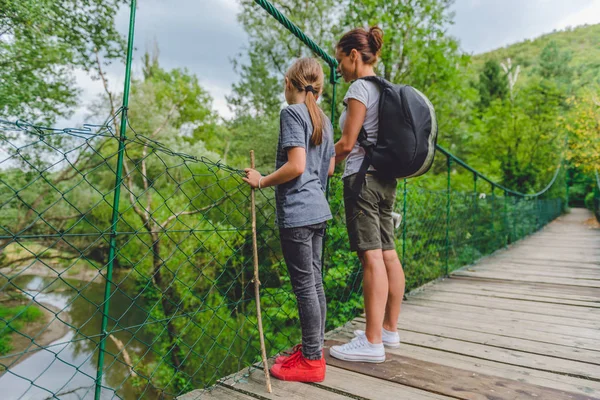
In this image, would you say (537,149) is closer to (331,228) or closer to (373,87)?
(331,228)

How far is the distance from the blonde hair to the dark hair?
0.82ft

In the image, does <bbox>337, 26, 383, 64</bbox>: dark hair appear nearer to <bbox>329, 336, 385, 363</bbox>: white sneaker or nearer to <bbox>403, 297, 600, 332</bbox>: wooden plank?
<bbox>329, 336, 385, 363</bbox>: white sneaker

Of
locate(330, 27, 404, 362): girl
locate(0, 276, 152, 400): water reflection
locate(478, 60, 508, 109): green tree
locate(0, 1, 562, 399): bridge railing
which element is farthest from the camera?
locate(478, 60, 508, 109): green tree

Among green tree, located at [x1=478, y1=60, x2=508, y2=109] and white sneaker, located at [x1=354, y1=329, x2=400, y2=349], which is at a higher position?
green tree, located at [x1=478, y1=60, x2=508, y2=109]

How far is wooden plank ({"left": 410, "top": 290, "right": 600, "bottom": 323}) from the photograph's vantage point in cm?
234

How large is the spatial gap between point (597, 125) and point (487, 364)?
1247cm

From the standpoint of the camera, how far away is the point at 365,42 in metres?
1.52

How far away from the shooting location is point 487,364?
1584 millimetres

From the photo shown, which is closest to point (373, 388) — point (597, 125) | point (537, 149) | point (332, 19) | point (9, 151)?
point (9, 151)

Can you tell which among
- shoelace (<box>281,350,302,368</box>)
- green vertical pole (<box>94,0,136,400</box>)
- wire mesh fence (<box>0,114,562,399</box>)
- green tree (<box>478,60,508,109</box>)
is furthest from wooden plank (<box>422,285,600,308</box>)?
green tree (<box>478,60,508,109</box>)

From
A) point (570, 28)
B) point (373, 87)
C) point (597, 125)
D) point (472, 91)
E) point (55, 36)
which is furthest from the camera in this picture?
point (570, 28)

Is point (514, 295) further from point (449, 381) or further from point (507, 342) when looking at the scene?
point (449, 381)

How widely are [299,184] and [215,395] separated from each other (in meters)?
0.75

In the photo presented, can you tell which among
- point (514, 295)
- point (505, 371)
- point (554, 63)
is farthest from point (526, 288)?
point (554, 63)
